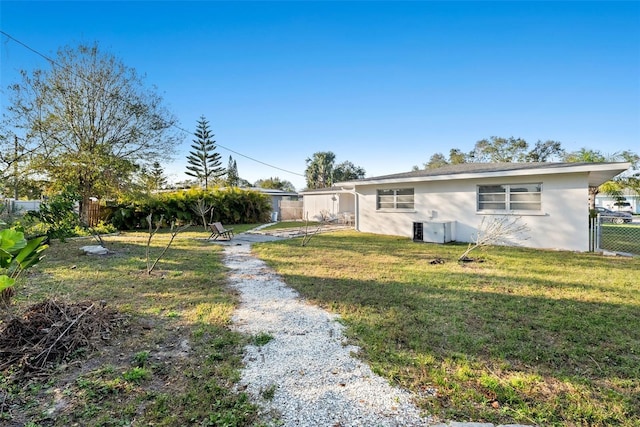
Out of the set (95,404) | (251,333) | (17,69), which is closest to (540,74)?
(251,333)

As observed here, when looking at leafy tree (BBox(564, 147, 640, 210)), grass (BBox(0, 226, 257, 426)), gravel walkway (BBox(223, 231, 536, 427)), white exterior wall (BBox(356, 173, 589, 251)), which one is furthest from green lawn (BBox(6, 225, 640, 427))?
leafy tree (BBox(564, 147, 640, 210))

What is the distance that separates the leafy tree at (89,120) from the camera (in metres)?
13.2

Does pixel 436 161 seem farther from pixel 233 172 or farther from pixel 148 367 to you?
pixel 148 367

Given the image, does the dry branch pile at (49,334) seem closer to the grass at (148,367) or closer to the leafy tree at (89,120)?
the grass at (148,367)

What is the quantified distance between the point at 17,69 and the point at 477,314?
19.2 meters

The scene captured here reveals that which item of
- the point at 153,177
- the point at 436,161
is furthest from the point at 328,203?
the point at 436,161

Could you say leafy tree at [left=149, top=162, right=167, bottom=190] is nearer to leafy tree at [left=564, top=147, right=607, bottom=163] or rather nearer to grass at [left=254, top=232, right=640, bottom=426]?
grass at [left=254, top=232, right=640, bottom=426]

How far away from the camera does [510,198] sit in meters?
10.3

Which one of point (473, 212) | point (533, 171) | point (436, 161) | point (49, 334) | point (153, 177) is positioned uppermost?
point (436, 161)

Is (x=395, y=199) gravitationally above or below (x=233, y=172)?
below

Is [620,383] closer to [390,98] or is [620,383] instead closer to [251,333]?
[251,333]

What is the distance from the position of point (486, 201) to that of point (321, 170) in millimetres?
32852

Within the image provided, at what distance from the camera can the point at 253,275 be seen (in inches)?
258

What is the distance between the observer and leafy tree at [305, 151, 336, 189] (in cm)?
4275
